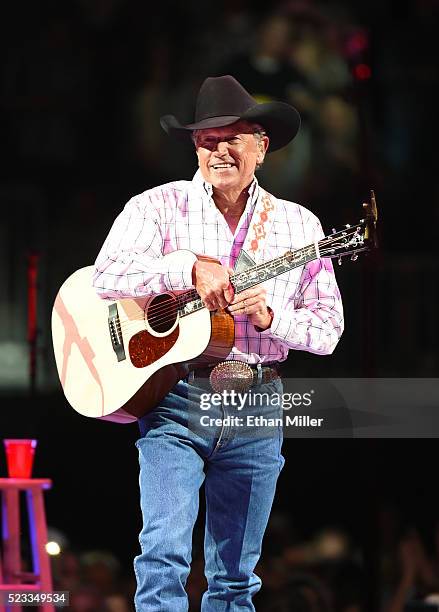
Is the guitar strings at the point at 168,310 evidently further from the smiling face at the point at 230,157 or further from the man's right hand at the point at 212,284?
the smiling face at the point at 230,157

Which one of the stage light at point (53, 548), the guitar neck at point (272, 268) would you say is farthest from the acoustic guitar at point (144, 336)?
the stage light at point (53, 548)

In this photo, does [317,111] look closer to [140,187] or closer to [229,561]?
[140,187]

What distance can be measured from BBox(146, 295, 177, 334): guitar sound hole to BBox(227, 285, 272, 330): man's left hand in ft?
0.56

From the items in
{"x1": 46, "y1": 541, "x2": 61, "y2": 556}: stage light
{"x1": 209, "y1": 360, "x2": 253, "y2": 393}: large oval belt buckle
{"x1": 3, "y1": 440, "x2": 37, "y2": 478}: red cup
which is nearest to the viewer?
{"x1": 209, "y1": 360, "x2": 253, "y2": 393}: large oval belt buckle

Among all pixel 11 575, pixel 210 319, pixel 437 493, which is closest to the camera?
pixel 210 319

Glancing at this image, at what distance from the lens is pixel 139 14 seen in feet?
13.5

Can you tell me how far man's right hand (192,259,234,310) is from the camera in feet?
10.7

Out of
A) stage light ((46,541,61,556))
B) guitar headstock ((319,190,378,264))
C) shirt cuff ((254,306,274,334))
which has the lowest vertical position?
→ stage light ((46,541,61,556))

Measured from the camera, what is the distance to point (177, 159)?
150 inches

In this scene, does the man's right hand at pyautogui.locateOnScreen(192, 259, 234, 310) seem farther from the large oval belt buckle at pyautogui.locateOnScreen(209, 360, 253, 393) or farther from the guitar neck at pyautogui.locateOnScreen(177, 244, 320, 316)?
the large oval belt buckle at pyautogui.locateOnScreen(209, 360, 253, 393)

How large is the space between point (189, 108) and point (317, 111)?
1.55ft

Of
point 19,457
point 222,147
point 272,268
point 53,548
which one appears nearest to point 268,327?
point 272,268

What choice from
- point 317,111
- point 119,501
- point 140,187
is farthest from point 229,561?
point 317,111

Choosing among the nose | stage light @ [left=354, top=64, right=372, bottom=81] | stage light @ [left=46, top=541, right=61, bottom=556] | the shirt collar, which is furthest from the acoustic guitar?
stage light @ [left=354, top=64, right=372, bottom=81]
